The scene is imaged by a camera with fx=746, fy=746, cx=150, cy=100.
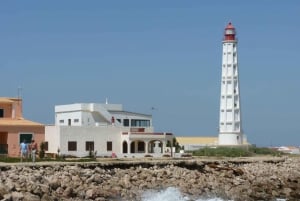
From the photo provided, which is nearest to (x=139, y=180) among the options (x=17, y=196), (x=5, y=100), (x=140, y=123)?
(x=17, y=196)

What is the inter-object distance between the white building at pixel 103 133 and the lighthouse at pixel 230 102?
10052 mm

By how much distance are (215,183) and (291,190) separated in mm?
4910

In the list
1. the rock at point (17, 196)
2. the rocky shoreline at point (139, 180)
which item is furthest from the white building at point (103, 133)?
the rock at point (17, 196)

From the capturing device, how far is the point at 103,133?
5838 centimetres

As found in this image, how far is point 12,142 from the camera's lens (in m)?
52.2

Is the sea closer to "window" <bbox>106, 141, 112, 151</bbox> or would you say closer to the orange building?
the orange building

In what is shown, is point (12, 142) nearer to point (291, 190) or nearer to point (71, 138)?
point (71, 138)

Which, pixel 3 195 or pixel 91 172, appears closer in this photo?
pixel 3 195

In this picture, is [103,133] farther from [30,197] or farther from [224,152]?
[30,197]

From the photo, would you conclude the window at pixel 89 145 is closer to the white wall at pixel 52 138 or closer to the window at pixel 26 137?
the white wall at pixel 52 138

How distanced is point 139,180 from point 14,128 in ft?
60.4

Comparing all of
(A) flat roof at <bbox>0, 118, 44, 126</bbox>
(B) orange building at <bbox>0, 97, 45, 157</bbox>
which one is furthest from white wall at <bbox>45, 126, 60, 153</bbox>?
(A) flat roof at <bbox>0, 118, 44, 126</bbox>

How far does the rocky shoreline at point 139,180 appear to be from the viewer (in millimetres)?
31391

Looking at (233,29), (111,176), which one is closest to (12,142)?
(111,176)
